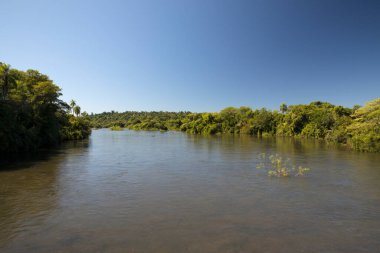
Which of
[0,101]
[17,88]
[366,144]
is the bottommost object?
[366,144]

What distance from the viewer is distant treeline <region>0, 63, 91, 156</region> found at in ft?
115

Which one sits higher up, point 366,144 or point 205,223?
point 366,144

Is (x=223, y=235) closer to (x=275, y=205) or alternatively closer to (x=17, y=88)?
(x=275, y=205)

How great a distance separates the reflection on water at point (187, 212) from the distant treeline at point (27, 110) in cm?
1296

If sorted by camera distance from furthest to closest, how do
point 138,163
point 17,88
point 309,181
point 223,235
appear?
point 17,88 → point 138,163 → point 309,181 → point 223,235

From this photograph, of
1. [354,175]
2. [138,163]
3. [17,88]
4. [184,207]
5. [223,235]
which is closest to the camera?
[223,235]

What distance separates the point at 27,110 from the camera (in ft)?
133

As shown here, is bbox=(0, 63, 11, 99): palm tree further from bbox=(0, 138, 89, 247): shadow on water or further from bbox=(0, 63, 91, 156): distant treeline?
bbox=(0, 138, 89, 247): shadow on water

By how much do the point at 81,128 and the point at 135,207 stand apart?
2970 inches

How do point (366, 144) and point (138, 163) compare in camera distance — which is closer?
point (138, 163)

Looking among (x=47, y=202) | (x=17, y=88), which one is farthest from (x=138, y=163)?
(x=17, y=88)

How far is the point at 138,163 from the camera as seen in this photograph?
32062 millimetres

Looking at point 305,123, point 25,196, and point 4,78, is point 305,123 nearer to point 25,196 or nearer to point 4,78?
point 4,78

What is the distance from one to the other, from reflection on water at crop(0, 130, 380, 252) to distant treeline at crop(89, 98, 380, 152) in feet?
70.7
